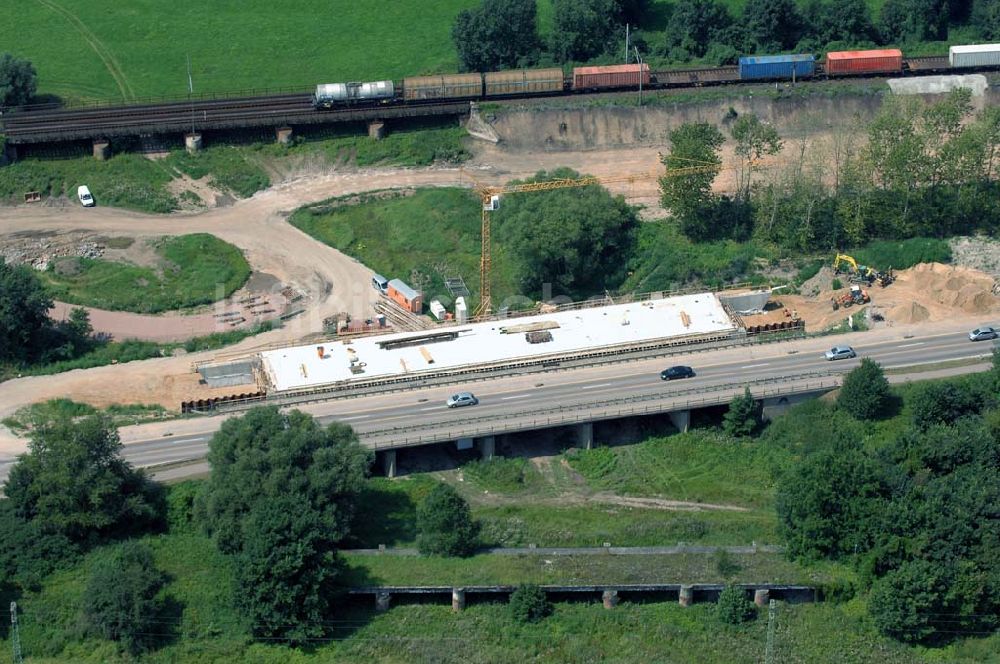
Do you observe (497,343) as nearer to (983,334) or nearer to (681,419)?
(681,419)

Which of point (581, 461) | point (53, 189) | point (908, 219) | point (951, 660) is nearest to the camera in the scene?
point (951, 660)

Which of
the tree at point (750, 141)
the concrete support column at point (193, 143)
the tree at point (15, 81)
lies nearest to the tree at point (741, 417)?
the tree at point (750, 141)

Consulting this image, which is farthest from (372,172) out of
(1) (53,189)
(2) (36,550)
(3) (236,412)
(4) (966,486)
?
(4) (966,486)

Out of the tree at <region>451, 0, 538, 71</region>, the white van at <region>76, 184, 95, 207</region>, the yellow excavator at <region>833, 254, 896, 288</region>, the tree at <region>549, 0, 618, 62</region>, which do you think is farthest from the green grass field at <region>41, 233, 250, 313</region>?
the yellow excavator at <region>833, 254, 896, 288</region>

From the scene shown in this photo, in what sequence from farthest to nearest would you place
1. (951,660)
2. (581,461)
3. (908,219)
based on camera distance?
1. (908,219)
2. (581,461)
3. (951,660)

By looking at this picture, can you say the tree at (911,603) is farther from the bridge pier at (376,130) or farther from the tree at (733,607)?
the bridge pier at (376,130)

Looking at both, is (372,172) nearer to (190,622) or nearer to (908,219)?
(908,219)
